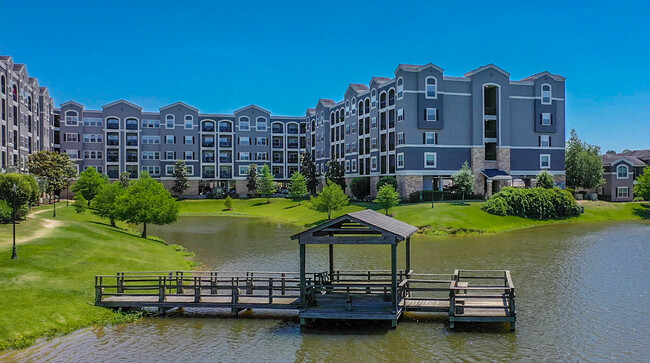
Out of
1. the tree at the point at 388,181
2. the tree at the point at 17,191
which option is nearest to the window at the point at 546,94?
the tree at the point at 388,181

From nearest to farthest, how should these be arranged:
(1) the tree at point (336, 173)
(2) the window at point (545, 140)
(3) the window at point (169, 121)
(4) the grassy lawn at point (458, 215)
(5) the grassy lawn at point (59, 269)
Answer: (5) the grassy lawn at point (59, 269)
(4) the grassy lawn at point (458, 215)
(2) the window at point (545, 140)
(1) the tree at point (336, 173)
(3) the window at point (169, 121)

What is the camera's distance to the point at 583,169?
285 feet

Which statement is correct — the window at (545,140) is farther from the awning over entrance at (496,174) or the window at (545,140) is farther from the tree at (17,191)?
the tree at (17,191)

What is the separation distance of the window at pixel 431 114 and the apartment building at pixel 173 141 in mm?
52894

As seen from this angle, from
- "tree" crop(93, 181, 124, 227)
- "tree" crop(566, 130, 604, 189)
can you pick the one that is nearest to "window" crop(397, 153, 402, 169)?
"tree" crop(566, 130, 604, 189)

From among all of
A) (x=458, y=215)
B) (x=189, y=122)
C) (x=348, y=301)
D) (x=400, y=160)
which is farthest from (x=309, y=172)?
(x=348, y=301)

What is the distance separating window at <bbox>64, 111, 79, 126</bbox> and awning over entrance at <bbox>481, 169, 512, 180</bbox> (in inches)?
3247

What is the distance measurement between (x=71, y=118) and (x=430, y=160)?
7585 cm

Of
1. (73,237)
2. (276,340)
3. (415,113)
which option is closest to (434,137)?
(415,113)

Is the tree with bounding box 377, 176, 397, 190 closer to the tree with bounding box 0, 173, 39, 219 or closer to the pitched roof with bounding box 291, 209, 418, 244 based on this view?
the tree with bounding box 0, 173, 39, 219

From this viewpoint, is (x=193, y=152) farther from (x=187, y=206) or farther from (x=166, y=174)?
(x=187, y=206)

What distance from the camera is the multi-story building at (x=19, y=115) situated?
217 feet

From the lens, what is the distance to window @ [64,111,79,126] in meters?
109

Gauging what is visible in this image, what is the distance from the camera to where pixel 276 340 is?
21172 millimetres
